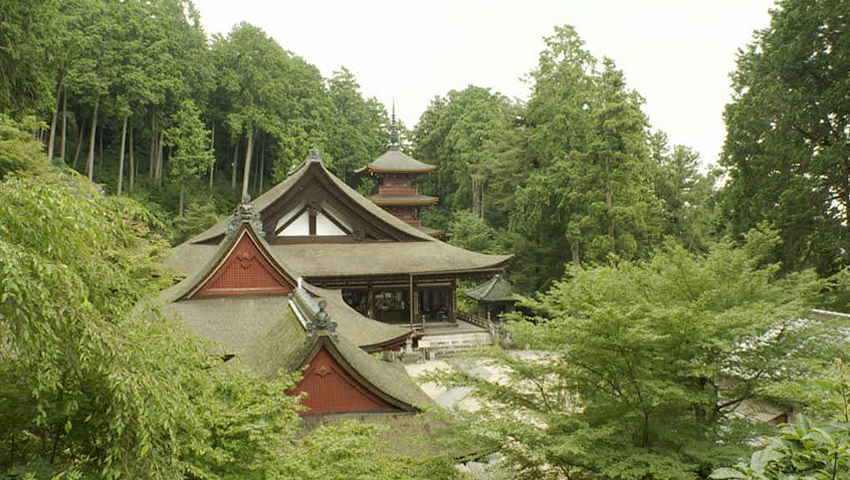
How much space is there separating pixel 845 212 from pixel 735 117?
4.90 meters

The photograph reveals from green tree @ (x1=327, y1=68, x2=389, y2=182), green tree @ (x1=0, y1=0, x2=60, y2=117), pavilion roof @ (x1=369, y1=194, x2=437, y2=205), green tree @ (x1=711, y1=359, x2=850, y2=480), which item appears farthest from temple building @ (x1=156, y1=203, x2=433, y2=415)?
green tree @ (x1=327, y1=68, x2=389, y2=182)

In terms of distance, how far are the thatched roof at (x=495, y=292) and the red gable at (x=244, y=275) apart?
66.7 ft

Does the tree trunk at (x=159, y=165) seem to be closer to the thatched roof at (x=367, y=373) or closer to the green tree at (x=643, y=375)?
the thatched roof at (x=367, y=373)

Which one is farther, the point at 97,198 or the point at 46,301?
the point at 97,198

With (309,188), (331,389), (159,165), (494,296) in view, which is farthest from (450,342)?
(159,165)

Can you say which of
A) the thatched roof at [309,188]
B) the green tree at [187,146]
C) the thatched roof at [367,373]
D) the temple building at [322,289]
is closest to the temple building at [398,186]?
the temple building at [322,289]

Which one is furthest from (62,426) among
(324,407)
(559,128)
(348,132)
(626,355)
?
(348,132)

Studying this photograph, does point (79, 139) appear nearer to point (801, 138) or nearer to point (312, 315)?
point (312, 315)

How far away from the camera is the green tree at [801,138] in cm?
1750

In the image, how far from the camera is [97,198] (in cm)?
479

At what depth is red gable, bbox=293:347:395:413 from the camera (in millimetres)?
8148

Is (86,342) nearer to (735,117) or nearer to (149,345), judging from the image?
(149,345)

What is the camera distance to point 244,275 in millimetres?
11977

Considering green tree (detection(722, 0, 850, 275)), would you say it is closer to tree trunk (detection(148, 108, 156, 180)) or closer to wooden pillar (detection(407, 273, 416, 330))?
wooden pillar (detection(407, 273, 416, 330))
